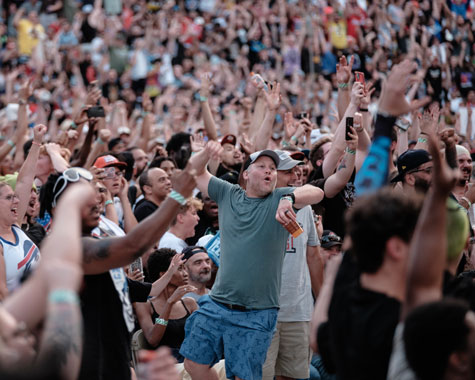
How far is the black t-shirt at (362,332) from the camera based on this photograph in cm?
294

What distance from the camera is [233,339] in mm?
5680

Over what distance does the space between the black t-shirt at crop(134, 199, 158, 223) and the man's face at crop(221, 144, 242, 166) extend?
1231 mm

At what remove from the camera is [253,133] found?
10.2m

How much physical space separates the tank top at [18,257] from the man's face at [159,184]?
2.64m

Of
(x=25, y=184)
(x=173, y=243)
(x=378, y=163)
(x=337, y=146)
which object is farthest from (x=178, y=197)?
(x=173, y=243)

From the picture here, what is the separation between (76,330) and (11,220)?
327 cm

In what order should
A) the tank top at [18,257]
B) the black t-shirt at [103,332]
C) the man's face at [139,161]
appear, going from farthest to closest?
the man's face at [139,161], the tank top at [18,257], the black t-shirt at [103,332]

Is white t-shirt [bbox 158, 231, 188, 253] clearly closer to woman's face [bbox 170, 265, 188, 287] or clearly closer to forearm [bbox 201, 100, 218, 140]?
woman's face [bbox 170, 265, 188, 287]

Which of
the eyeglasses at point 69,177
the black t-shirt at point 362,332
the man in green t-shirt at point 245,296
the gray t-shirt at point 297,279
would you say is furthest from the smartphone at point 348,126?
the black t-shirt at point 362,332

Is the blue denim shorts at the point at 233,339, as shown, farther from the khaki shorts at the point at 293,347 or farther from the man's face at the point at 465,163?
the man's face at the point at 465,163

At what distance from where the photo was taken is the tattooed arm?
3727 mm

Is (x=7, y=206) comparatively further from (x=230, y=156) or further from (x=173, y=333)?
(x=230, y=156)

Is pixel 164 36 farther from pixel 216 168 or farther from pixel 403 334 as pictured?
pixel 403 334

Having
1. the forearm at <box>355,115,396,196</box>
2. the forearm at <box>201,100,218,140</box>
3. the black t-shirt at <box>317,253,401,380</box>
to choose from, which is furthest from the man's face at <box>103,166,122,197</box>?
the black t-shirt at <box>317,253,401,380</box>
